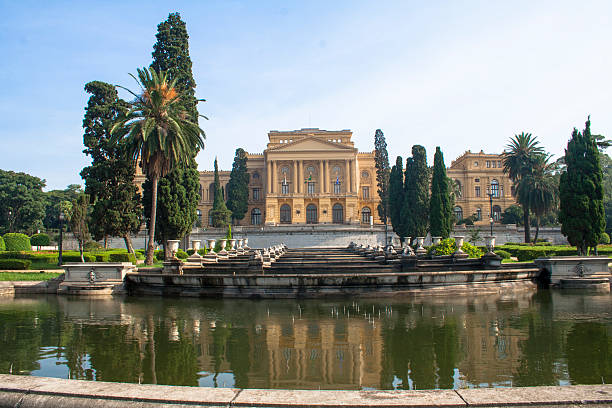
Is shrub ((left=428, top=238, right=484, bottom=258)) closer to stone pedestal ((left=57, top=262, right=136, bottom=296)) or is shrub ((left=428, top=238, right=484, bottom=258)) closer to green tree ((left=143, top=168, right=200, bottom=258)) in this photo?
stone pedestal ((left=57, top=262, right=136, bottom=296))

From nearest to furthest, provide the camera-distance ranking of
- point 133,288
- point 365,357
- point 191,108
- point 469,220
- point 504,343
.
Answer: point 365,357 → point 504,343 → point 133,288 → point 191,108 → point 469,220

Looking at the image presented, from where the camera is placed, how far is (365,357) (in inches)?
273

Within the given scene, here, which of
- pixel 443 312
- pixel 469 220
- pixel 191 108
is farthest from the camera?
pixel 469 220

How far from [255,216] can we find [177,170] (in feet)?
157

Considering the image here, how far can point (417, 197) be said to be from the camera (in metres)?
43.8

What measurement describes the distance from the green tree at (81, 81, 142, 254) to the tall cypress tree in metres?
1.63

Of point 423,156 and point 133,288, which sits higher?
point 423,156

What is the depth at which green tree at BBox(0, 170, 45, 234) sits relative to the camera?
5794 cm

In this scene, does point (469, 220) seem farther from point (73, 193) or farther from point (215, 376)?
point (73, 193)

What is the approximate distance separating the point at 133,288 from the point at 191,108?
16.5m

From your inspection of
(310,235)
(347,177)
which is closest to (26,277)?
(310,235)

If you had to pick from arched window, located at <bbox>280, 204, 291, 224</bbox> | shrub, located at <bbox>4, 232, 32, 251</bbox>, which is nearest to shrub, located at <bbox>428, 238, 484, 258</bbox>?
shrub, located at <bbox>4, 232, 32, 251</bbox>

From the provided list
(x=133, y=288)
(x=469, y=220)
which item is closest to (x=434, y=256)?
(x=133, y=288)

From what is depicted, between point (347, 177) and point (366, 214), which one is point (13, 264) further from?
point (366, 214)
